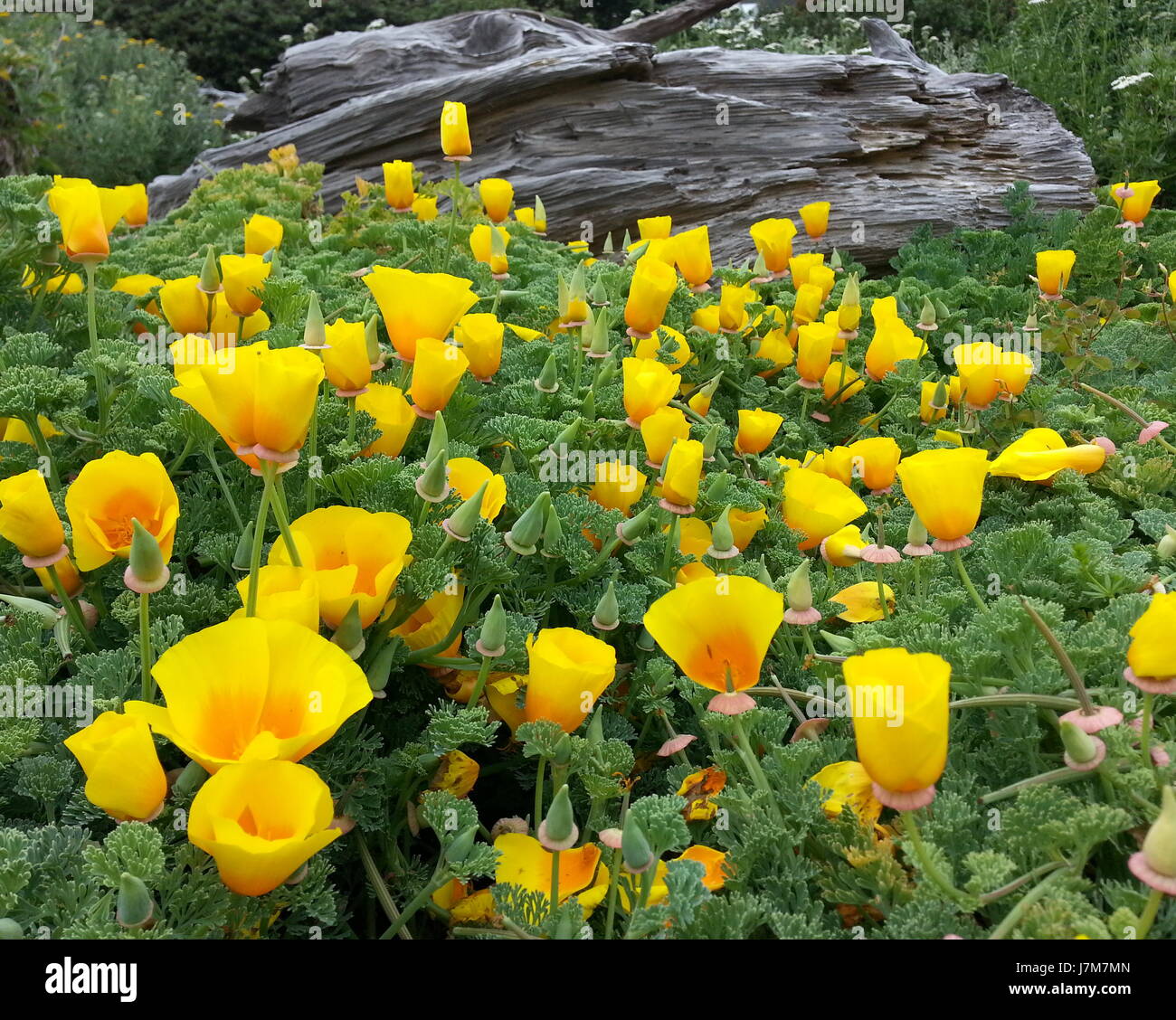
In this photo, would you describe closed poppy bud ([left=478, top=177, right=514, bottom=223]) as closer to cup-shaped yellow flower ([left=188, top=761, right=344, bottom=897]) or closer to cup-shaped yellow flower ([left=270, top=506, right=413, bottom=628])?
cup-shaped yellow flower ([left=270, top=506, right=413, bottom=628])

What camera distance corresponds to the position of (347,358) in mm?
1483

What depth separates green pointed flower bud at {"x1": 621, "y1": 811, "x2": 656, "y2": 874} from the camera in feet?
3.19

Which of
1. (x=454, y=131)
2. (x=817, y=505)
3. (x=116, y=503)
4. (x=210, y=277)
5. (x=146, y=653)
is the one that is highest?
(x=454, y=131)

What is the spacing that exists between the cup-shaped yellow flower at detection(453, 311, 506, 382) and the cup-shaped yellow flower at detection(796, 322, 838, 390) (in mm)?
805

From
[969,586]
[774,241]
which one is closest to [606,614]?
[969,586]

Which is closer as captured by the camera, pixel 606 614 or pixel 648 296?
pixel 606 614

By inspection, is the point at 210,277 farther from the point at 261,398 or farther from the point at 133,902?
the point at 133,902

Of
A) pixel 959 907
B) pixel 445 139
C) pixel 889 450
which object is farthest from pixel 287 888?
pixel 445 139

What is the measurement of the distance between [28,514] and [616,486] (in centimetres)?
84

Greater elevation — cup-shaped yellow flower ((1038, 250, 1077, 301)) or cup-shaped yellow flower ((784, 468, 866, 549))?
cup-shaped yellow flower ((1038, 250, 1077, 301))

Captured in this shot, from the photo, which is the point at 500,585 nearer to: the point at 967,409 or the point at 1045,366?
the point at 967,409

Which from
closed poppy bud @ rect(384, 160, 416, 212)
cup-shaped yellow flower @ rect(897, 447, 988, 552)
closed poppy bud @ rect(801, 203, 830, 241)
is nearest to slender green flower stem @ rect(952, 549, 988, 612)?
cup-shaped yellow flower @ rect(897, 447, 988, 552)

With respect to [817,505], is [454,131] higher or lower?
higher
